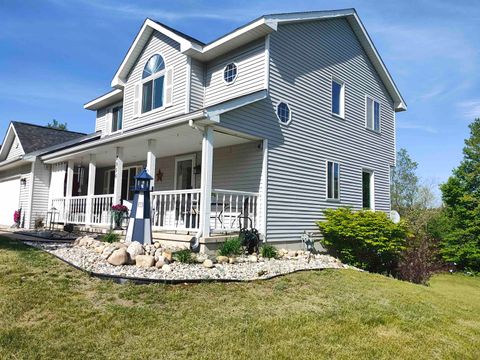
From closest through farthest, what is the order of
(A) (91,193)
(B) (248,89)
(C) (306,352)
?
(C) (306,352) → (B) (248,89) → (A) (91,193)

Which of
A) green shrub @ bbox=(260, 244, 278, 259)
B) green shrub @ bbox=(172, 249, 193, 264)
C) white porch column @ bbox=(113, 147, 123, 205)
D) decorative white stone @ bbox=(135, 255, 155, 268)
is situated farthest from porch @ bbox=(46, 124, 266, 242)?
decorative white stone @ bbox=(135, 255, 155, 268)

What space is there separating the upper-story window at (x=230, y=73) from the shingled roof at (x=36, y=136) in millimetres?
11835

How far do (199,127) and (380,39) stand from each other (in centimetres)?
1080

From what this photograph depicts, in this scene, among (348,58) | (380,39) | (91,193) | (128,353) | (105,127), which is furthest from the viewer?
(105,127)

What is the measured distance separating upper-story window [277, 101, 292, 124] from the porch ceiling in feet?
4.35

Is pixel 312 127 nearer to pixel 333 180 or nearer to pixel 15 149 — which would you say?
pixel 333 180

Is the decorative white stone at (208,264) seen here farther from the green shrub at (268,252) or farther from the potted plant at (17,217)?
the potted plant at (17,217)

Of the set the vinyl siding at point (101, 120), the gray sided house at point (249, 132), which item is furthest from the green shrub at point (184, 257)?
the vinyl siding at point (101, 120)

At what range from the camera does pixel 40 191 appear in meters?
16.0

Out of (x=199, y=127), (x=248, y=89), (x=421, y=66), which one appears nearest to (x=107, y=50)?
(x=248, y=89)

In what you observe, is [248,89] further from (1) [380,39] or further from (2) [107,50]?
(2) [107,50]

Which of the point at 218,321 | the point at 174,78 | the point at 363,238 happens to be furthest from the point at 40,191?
the point at 218,321

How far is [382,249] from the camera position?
11086 mm

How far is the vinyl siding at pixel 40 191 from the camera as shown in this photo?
15712 millimetres
